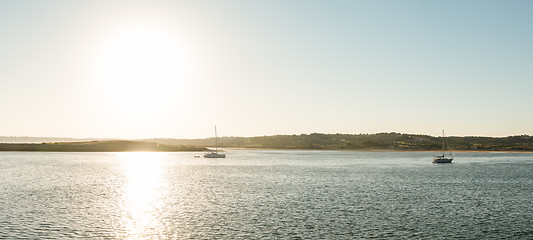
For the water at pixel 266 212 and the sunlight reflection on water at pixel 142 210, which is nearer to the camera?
the water at pixel 266 212

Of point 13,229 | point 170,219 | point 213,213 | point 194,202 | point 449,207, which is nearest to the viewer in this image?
point 13,229

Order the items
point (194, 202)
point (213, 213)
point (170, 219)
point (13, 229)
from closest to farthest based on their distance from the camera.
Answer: point (13, 229)
point (170, 219)
point (213, 213)
point (194, 202)

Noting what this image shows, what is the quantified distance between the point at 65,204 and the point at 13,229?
1510 cm

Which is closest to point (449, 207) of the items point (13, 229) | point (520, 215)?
point (520, 215)

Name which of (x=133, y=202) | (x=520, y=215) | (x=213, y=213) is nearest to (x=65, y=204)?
(x=133, y=202)

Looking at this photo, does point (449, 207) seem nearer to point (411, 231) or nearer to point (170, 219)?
point (411, 231)

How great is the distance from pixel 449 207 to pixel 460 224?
1083cm

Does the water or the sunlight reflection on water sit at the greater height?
the water

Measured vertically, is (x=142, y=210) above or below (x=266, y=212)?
below

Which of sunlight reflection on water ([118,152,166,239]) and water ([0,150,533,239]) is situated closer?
water ([0,150,533,239])

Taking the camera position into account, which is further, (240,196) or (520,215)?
(240,196)

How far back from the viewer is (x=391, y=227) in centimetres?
3725

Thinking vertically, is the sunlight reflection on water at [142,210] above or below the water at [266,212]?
below

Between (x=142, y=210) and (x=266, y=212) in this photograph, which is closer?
(x=266, y=212)
